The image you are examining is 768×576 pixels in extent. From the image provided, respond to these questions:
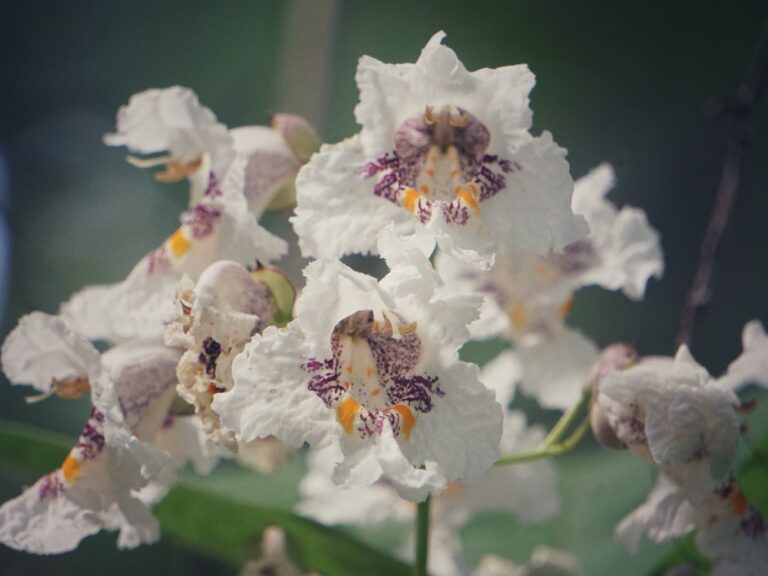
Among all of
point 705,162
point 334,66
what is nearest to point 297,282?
point 334,66

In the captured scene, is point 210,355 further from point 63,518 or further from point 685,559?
point 685,559

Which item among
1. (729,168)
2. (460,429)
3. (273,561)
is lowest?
(273,561)

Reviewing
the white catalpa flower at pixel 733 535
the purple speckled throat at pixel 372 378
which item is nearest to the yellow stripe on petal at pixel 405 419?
the purple speckled throat at pixel 372 378

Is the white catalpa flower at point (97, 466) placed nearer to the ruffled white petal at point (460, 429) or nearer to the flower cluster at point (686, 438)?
the ruffled white petal at point (460, 429)

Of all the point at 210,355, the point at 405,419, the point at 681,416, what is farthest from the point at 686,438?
the point at 210,355

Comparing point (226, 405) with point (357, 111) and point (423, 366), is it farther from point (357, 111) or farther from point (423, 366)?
point (357, 111)

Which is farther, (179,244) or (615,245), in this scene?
(615,245)

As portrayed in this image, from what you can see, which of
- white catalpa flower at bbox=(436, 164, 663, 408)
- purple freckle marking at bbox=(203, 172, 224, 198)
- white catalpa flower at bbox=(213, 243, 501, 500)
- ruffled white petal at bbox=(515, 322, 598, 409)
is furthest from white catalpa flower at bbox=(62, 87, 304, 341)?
ruffled white petal at bbox=(515, 322, 598, 409)

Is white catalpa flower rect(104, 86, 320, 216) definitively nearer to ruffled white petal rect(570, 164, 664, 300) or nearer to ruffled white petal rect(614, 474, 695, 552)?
ruffled white petal rect(570, 164, 664, 300)
